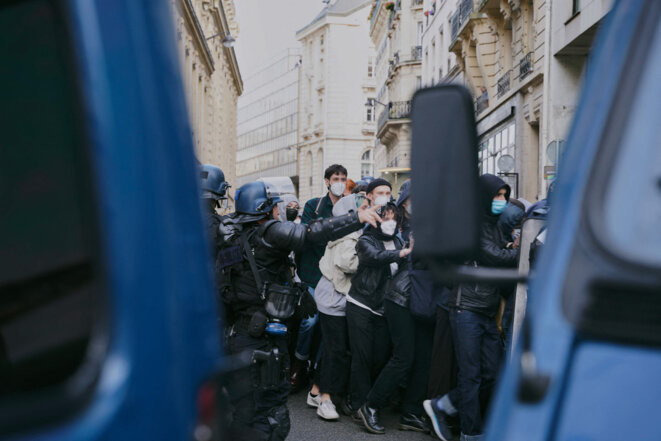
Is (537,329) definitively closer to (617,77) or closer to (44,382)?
(617,77)

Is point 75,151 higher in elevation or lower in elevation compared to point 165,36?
lower

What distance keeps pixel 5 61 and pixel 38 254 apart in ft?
1.09

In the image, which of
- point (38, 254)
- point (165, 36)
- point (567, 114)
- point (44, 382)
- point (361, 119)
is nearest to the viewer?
point (44, 382)

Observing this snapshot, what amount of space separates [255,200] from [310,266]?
2755mm

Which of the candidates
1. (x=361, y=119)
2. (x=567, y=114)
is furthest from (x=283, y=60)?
(x=567, y=114)

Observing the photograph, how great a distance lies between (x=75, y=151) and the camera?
124 centimetres

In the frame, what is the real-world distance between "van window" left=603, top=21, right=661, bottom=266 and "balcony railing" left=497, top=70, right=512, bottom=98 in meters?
24.4

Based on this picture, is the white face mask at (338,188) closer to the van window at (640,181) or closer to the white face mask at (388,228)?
the white face mask at (388,228)

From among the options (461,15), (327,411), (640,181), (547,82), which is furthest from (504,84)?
(640,181)

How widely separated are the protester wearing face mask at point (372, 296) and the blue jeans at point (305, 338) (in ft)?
4.01

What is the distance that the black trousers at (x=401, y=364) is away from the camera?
6844 mm

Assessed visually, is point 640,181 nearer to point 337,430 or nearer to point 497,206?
point 497,206

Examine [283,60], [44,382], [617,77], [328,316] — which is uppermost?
[283,60]

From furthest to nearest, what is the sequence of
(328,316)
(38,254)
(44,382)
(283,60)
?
1. (283,60)
2. (328,316)
3. (38,254)
4. (44,382)
